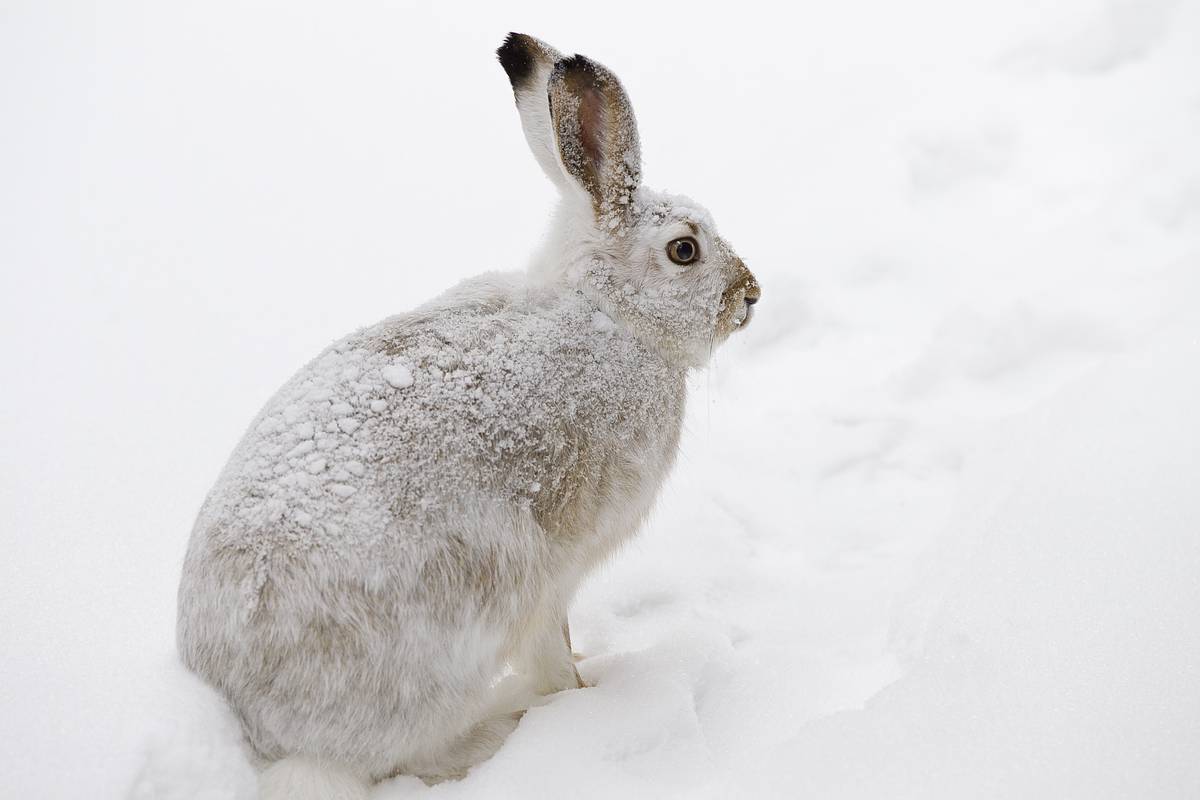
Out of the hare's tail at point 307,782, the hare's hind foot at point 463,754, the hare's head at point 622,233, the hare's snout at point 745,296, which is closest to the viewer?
the hare's tail at point 307,782

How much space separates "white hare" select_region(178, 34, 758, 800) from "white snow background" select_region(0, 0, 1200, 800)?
17 centimetres

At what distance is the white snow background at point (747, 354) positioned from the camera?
80.3 inches

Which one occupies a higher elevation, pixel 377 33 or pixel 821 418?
pixel 377 33

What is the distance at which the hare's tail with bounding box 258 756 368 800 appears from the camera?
204 cm

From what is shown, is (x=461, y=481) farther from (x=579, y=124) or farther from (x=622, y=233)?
(x=579, y=124)

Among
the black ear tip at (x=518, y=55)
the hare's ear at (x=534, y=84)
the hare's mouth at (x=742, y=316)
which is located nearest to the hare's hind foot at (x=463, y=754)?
the hare's mouth at (x=742, y=316)

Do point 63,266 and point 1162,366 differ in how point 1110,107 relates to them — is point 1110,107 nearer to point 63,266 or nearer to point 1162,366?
point 1162,366

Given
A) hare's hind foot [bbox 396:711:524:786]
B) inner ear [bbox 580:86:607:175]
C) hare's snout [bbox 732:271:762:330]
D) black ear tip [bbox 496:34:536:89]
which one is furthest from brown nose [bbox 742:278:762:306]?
hare's hind foot [bbox 396:711:524:786]

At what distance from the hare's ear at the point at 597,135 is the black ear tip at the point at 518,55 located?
25cm

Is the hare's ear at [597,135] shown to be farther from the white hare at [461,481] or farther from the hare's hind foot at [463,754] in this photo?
the hare's hind foot at [463,754]

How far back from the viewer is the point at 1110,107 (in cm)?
524

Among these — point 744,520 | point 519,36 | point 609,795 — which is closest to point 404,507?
point 609,795

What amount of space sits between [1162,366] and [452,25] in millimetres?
5100

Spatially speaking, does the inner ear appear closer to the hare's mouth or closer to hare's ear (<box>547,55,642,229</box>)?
hare's ear (<box>547,55,642,229</box>)
